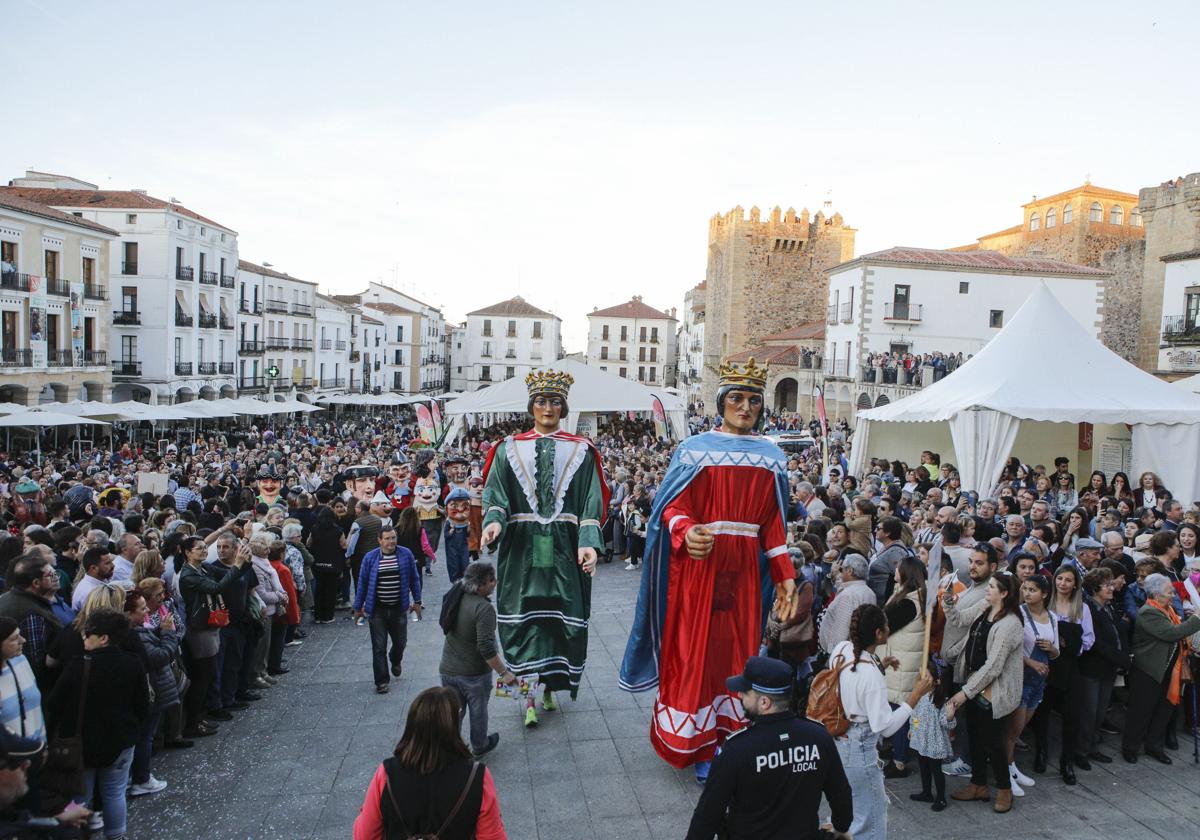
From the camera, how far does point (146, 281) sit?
121 ft

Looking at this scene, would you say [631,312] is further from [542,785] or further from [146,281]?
[542,785]

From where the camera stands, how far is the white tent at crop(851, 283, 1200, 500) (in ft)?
36.2

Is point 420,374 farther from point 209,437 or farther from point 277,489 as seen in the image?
point 277,489

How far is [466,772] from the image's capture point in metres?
2.66

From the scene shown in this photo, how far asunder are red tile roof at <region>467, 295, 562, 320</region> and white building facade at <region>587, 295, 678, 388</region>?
14.0 feet

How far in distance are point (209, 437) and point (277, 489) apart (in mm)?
19015

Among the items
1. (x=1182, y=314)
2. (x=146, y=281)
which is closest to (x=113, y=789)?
(x=1182, y=314)

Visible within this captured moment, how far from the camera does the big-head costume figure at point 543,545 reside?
5734 mm

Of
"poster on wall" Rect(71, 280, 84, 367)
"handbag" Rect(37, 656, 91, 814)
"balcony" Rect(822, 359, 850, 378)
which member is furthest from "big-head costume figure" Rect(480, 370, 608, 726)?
"balcony" Rect(822, 359, 850, 378)

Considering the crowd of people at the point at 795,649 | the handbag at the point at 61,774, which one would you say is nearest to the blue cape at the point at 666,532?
the crowd of people at the point at 795,649

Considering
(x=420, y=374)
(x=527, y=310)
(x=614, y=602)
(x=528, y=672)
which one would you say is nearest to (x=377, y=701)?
(x=528, y=672)

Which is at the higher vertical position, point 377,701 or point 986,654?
point 986,654

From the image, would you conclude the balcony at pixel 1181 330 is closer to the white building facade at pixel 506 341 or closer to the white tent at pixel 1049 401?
the white tent at pixel 1049 401

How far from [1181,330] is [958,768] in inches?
880
